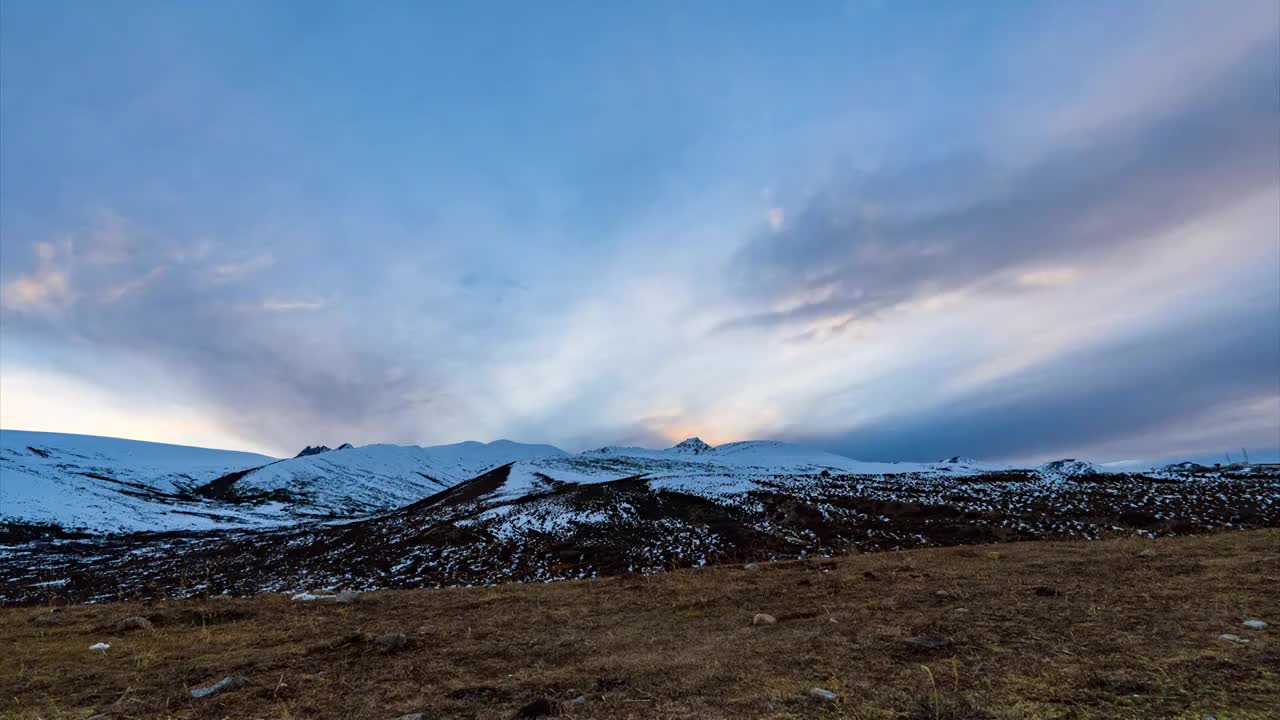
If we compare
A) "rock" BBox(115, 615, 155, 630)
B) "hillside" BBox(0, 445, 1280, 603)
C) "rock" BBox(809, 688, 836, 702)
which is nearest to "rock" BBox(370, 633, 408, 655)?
"rock" BBox(115, 615, 155, 630)

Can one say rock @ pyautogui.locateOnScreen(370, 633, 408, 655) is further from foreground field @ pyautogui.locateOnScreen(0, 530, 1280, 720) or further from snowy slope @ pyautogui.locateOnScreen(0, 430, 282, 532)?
snowy slope @ pyautogui.locateOnScreen(0, 430, 282, 532)

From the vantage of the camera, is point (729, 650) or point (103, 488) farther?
point (103, 488)

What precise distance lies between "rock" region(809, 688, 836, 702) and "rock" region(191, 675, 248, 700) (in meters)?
8.09

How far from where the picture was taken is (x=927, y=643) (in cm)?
849

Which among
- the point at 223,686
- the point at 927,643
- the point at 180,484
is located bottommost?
the point at 180,484

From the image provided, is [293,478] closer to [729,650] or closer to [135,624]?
[135,624]

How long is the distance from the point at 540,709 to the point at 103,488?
125459mm

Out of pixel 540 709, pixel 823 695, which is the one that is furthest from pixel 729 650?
pixel 540 709

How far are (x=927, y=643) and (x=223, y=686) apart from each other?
10.5 m

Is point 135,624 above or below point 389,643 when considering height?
below

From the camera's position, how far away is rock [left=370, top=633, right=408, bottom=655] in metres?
9.95

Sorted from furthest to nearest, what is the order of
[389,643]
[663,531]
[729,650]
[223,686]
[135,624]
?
[663,531] < [135,624] < [389,643] < [729,650] < [223,686]

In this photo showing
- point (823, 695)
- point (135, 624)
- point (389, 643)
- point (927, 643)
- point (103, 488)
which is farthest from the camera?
point (103, 488)

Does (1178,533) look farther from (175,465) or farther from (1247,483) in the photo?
(175,465)
